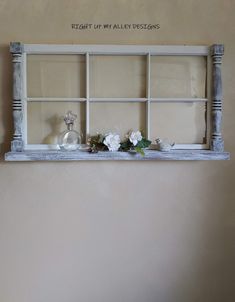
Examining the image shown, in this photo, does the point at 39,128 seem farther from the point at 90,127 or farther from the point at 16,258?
the point at 16,258

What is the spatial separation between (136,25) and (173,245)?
98cm

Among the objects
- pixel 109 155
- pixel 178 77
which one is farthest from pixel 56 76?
pixel 178 77

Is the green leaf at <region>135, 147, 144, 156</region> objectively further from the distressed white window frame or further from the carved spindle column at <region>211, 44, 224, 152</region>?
the carved spindle column at <region>211, 44, 224, 152</region>

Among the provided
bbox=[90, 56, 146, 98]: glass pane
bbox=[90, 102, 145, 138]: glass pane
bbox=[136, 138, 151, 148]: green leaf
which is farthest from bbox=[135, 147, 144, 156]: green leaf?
bbox=[90, 56, 146, 98]: glass pane

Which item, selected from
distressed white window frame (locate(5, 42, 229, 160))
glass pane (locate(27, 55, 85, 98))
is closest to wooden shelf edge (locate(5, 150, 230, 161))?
distressed white window frame (locate(5, 42, 229, 160))

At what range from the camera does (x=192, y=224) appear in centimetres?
160

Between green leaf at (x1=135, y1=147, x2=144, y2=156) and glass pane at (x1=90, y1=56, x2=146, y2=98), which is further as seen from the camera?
glass pane at (x1=90, y1=56, x2=146, y2=98)

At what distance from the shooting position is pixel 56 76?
155cm

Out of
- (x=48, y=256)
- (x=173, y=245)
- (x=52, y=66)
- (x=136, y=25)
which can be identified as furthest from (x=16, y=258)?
(x=136, y=25)

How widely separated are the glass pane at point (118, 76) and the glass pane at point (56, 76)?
0.06m

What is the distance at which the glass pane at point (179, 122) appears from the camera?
5.16ft

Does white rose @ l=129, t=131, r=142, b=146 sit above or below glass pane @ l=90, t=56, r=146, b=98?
below

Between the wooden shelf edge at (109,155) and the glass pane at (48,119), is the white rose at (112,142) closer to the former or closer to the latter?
the wooden shelf edge at (109,155)

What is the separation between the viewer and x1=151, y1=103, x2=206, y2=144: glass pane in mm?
1571
